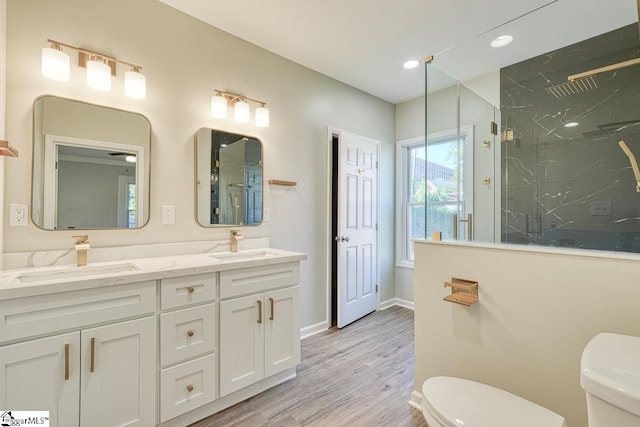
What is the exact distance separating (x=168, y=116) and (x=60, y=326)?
144 centimetres

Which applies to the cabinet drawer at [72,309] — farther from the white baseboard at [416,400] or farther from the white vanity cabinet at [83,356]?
the white baseboard at [416,400]

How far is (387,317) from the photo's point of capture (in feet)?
11.5

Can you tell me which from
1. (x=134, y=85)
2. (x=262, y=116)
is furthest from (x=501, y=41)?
(x=134, y=85)

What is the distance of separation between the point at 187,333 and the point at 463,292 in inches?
62.7

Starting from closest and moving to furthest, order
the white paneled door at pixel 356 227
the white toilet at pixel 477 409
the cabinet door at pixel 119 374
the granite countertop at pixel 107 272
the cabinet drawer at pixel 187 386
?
the white toilet at pixel 477 409 → the granite countertop at pixel 107 272 → the cabinet door at pixel 119 374 → the cabinet drawer at pixel 187 386 → the white paneled door at pixel 356 227

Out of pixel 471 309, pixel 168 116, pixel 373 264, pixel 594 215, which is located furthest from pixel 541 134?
pixel 168 116

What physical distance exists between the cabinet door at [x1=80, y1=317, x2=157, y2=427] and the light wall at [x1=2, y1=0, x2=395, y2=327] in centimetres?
67

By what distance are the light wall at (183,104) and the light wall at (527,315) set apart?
54.9 inches

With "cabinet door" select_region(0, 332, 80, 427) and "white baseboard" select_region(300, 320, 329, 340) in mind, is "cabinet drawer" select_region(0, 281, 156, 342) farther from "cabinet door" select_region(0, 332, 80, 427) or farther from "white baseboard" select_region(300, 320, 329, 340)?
"white baseboard" select_region(300, 320, 329, 340)

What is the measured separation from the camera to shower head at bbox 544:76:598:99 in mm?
2337

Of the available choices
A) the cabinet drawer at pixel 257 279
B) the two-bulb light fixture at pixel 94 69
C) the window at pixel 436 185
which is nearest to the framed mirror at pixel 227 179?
the two-bulb light fixture at pixel 94 69

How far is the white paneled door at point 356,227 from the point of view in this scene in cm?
318

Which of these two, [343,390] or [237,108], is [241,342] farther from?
[237,108]

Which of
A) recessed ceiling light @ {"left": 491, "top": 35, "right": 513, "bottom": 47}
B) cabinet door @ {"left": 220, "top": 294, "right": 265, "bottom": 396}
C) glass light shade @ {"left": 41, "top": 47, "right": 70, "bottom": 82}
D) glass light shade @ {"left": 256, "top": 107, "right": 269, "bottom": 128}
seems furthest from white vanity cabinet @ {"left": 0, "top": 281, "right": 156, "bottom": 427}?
recessed ceiling light @ {"left": 491, "top": 35, "right": 513, "bottom": 47}
